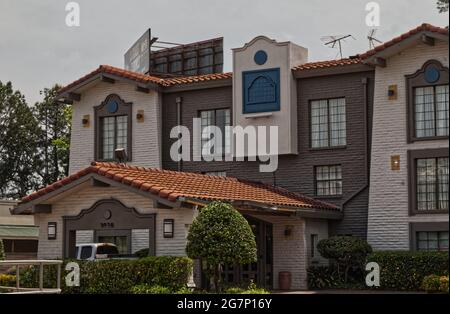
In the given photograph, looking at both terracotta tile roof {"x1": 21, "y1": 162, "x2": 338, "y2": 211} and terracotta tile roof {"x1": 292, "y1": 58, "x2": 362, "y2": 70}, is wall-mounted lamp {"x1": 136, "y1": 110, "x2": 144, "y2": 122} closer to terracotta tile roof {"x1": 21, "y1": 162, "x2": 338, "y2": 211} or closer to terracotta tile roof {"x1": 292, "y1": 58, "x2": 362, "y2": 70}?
terracotta tile roof {"x1": 21, "y1": 162, "x2": 338, "y2": 211}

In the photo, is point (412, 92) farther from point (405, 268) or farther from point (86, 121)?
point (86, 121)

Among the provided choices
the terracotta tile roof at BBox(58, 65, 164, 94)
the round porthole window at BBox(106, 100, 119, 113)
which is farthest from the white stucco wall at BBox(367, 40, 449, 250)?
the round porthole window at BBox(106, 100, 119, 113)

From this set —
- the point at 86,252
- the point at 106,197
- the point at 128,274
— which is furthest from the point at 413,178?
the point at 86,252

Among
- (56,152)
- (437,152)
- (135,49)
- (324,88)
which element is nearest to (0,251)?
(324,88)

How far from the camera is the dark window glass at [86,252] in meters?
31.7

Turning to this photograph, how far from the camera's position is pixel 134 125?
37438 millimetres

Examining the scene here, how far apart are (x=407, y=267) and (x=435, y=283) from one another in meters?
2.56

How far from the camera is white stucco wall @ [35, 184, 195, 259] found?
2672cm

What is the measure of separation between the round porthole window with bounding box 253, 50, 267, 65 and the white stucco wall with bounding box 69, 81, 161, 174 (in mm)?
4559

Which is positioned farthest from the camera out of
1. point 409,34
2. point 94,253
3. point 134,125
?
point 134,125

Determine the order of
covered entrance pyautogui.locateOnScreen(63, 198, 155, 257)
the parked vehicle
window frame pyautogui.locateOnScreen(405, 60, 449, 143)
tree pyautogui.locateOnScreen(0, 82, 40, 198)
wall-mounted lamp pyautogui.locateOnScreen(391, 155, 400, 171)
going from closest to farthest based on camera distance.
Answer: covered entrance pyautogui.locateOnScreen(63, 198, 155, 257)
window frame pyautogui.locateOnScreen(405, 60, 449, 143)
the parked vehicle
wall-mounted lamp pyautogui.locateOnScreen(391, 155, 400, 171)
tree pyautogui.locateOnScreen(0, 82, 40, 198)

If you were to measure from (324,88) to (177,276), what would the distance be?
11.7 meters

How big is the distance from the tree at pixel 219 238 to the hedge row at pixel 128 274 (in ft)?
2.59

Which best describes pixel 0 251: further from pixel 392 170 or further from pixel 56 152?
pixel 56 152
